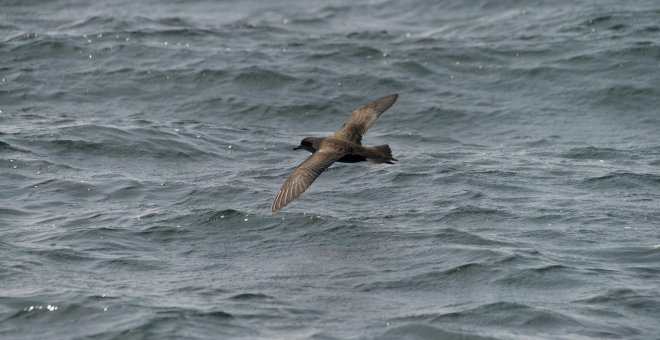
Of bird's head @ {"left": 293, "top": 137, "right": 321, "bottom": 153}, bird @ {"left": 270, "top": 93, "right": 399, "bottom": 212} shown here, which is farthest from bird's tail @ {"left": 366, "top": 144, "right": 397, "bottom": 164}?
bird's head @ {"left": 293, "top": 137, "right": 321, "bottom": 153}

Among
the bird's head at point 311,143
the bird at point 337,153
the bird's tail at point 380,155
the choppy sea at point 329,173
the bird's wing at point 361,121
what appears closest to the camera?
the choppy sea at point 329,173

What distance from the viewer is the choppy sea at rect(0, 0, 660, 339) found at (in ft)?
29.5

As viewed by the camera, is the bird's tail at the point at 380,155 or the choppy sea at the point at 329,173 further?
the bird's tail at the point at 380,155

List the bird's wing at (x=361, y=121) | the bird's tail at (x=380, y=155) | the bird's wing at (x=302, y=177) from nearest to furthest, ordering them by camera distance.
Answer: the bird's wing at (x=302, y=177)
the bird's tail at (x=380, y=155)
the bird's wing at (x=361, y=121)

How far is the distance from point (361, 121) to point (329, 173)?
2.99 feet

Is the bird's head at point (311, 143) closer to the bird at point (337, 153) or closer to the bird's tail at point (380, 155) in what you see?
the bird at point (337, 153)

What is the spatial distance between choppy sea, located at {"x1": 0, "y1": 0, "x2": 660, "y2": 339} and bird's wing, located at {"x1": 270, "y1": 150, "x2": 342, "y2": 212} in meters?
0.43

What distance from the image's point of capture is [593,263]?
9984 millimetres

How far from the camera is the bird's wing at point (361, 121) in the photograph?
1252cm

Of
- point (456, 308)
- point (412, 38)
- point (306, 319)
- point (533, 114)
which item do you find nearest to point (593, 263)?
point (456, 308)

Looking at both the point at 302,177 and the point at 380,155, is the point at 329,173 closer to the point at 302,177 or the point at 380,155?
the point at 380,155

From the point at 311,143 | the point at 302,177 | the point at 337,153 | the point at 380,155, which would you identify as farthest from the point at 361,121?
the point at 302,177

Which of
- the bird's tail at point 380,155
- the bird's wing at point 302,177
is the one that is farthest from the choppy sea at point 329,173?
the bird's tail at point 380,155

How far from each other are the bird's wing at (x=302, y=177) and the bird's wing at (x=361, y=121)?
903 millimetres
